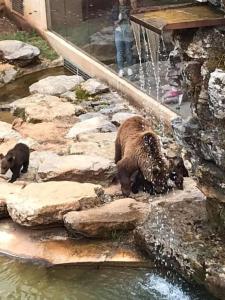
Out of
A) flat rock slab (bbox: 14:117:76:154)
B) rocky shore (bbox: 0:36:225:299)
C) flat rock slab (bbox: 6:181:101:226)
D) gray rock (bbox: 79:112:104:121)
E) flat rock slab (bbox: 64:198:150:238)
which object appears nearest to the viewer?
rocky shore (bbox: 0:36:225:299)

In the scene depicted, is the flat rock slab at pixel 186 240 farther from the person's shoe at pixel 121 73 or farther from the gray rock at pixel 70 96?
the gray rock at pixel 70 96

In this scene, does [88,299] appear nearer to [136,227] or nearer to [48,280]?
[48,280]

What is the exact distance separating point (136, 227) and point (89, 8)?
728cm

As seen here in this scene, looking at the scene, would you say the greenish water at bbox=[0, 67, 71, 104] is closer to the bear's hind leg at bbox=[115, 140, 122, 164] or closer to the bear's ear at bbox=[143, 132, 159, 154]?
the bear's hind leg at bbox=[115, 140, 122, 164]

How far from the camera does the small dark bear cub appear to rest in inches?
361

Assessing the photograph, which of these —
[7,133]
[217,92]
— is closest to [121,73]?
[7,133]

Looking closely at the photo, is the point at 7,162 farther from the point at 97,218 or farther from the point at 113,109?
the point at 113,109

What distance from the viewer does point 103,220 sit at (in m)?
7.45

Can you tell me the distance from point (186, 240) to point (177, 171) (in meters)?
1.41

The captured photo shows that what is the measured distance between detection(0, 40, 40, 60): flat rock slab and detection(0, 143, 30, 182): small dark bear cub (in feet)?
19.8

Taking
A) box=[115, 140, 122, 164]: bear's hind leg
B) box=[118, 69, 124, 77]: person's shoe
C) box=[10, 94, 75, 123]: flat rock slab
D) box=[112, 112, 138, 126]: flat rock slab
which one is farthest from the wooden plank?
box=[118, 69, 124, 77]: person's shoe

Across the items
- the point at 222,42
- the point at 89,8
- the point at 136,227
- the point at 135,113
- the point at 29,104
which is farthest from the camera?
the point at 89,8

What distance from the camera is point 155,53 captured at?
10562 mm

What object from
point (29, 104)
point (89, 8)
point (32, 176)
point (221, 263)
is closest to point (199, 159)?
point (221, 263)
